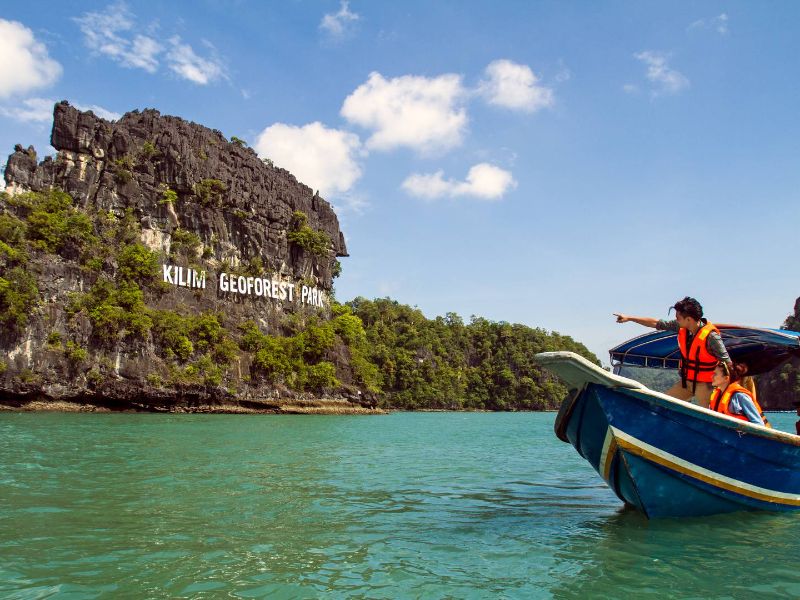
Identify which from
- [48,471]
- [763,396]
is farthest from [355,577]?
[763,396]

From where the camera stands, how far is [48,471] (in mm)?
9344

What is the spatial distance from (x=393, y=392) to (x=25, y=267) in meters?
48.4

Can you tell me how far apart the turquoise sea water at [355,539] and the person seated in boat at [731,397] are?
1.11 m

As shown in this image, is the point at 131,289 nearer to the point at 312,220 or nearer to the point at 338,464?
the point at 312,220

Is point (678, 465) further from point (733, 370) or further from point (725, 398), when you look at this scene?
point (733, 370)

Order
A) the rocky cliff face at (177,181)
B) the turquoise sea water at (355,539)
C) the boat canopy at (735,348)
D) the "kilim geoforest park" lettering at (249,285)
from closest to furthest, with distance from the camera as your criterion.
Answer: the turquoise sea water at (355,539) → the boat canopy at (735,348) → the rocky cliff face at (177,181) → the "kilim geoforest park" lettering at (249,285)

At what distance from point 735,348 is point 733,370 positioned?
2.05 meters

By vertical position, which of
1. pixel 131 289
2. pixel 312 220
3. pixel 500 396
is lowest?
pixel 500 396

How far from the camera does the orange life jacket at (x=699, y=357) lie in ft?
21.1

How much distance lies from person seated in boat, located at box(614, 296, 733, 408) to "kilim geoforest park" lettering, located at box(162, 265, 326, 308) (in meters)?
40.9

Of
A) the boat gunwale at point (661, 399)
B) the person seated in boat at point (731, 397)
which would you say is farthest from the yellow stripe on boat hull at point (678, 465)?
the person seated in boat at point (731, 397)

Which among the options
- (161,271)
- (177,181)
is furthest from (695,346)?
(177,181)

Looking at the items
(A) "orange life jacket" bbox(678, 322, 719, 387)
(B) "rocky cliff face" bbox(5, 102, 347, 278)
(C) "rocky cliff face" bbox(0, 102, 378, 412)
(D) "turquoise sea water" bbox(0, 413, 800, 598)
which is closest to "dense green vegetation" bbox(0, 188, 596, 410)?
(C) "rocky cliff face" bbox(0, 102, 378, 412)

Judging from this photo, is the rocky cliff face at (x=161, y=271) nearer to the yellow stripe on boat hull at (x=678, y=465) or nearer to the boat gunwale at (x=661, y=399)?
the boat gunwale at (x=661, y=399)
